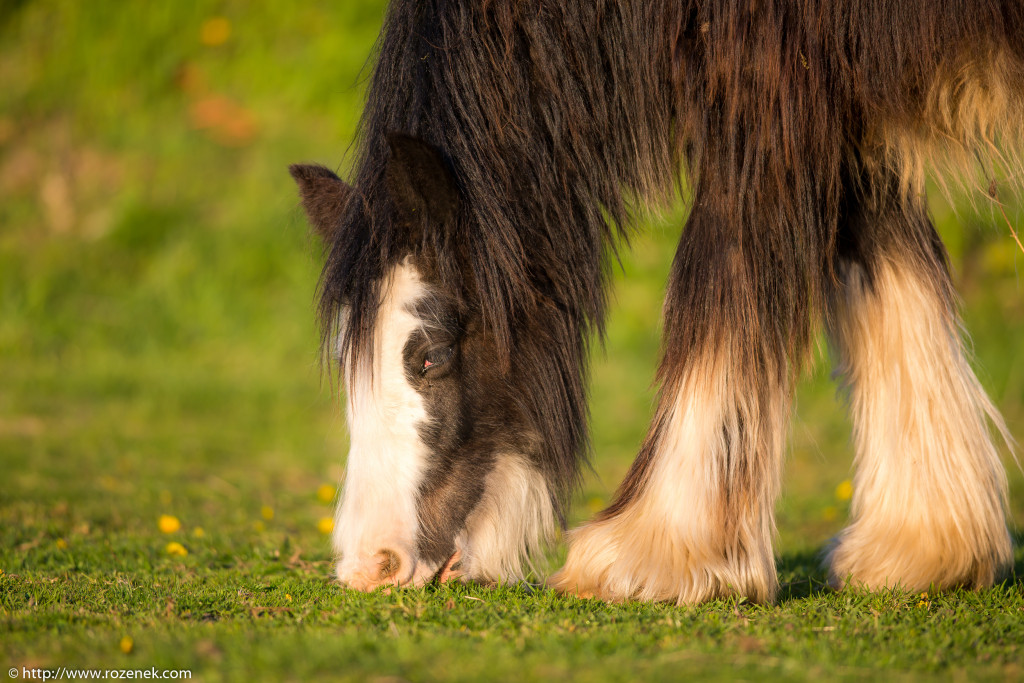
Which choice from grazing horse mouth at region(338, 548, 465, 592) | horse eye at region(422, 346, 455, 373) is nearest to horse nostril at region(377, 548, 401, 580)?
grazing horse mouth at region(338, 548, 465, 592)

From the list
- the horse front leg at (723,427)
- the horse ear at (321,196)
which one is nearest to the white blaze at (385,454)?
the horse ear at (321,196)

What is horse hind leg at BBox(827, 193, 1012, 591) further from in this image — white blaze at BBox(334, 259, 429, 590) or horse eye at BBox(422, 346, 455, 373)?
white blaze at BBox(334, 259, 429, 590)

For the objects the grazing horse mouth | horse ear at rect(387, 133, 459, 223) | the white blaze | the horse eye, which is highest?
horse ear at rect(387, 133, 459, 223)

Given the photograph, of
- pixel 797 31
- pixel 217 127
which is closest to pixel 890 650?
pixel 797 31

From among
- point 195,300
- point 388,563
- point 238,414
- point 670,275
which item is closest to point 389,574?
point 388,563

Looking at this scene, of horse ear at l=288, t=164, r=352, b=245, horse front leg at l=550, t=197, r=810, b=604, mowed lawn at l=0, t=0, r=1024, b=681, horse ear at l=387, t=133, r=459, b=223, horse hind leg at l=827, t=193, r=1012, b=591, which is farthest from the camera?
horse ear at l=288, t=164, r=352, b=245

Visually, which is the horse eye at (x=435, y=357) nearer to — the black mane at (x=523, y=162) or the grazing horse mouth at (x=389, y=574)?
the black mane at (x=523, y=162)

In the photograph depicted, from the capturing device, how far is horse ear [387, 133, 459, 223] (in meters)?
2.50

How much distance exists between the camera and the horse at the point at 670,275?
256 cm

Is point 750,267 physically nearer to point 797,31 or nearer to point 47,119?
point 797,31

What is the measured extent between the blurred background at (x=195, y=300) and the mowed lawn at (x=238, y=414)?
0.03m

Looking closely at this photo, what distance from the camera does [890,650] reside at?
222 cm

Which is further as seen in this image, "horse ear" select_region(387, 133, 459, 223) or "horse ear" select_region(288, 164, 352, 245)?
"horse ear" select_region(288, 164, 352, 245)

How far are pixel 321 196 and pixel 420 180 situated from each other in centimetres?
64
